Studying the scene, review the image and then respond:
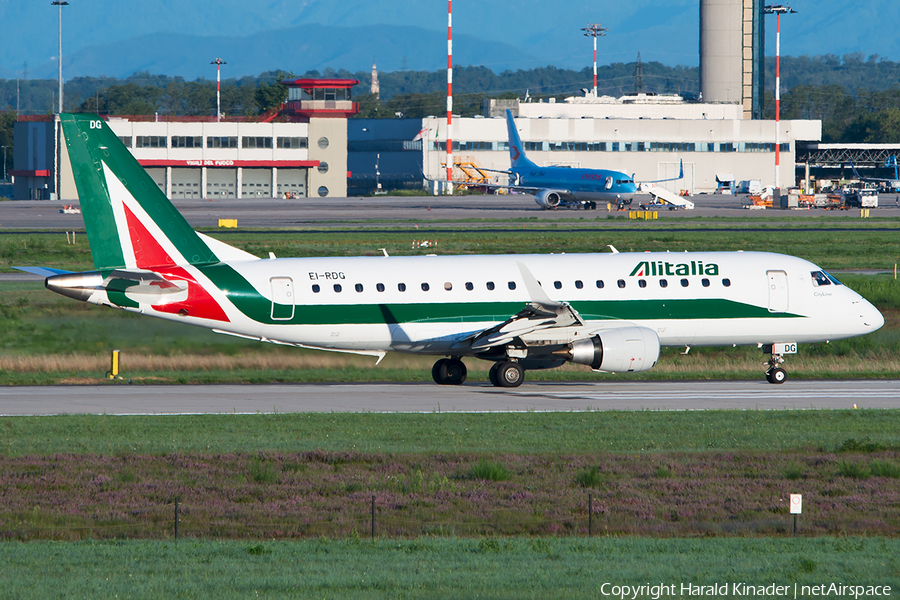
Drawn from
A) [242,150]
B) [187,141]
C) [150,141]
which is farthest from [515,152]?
[150,141]

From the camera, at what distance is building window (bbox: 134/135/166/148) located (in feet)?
507

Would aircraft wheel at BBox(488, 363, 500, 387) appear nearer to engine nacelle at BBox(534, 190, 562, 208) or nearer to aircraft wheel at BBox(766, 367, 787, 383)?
aircraft wheel at BBox(766, 367, 787, 383)

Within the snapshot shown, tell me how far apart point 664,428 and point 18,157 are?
6434 inches

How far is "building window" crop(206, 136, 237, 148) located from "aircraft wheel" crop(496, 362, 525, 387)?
5170 inches

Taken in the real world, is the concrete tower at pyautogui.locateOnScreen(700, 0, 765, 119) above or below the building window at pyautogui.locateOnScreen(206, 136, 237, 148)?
above

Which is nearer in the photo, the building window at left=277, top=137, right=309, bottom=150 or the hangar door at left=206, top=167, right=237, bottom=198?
the building window at left=277, top=137, right=309, bottom=150

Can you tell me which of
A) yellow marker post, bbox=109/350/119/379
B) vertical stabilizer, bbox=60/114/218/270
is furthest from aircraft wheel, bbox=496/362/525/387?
yellow marker post, bbox=109/350/119/379

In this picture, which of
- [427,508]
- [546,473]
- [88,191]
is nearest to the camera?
[427,508]

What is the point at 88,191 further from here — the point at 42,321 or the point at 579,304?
the point at 579,304

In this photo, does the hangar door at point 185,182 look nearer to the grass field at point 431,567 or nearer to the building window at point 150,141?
the building window at point 150,141

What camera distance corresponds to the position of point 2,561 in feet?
49.9

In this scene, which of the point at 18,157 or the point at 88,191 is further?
the point at 18,157

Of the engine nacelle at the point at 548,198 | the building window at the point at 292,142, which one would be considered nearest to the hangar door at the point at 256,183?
the building window at the point at 292,142

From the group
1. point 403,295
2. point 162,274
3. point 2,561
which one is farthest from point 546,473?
point 162,274
